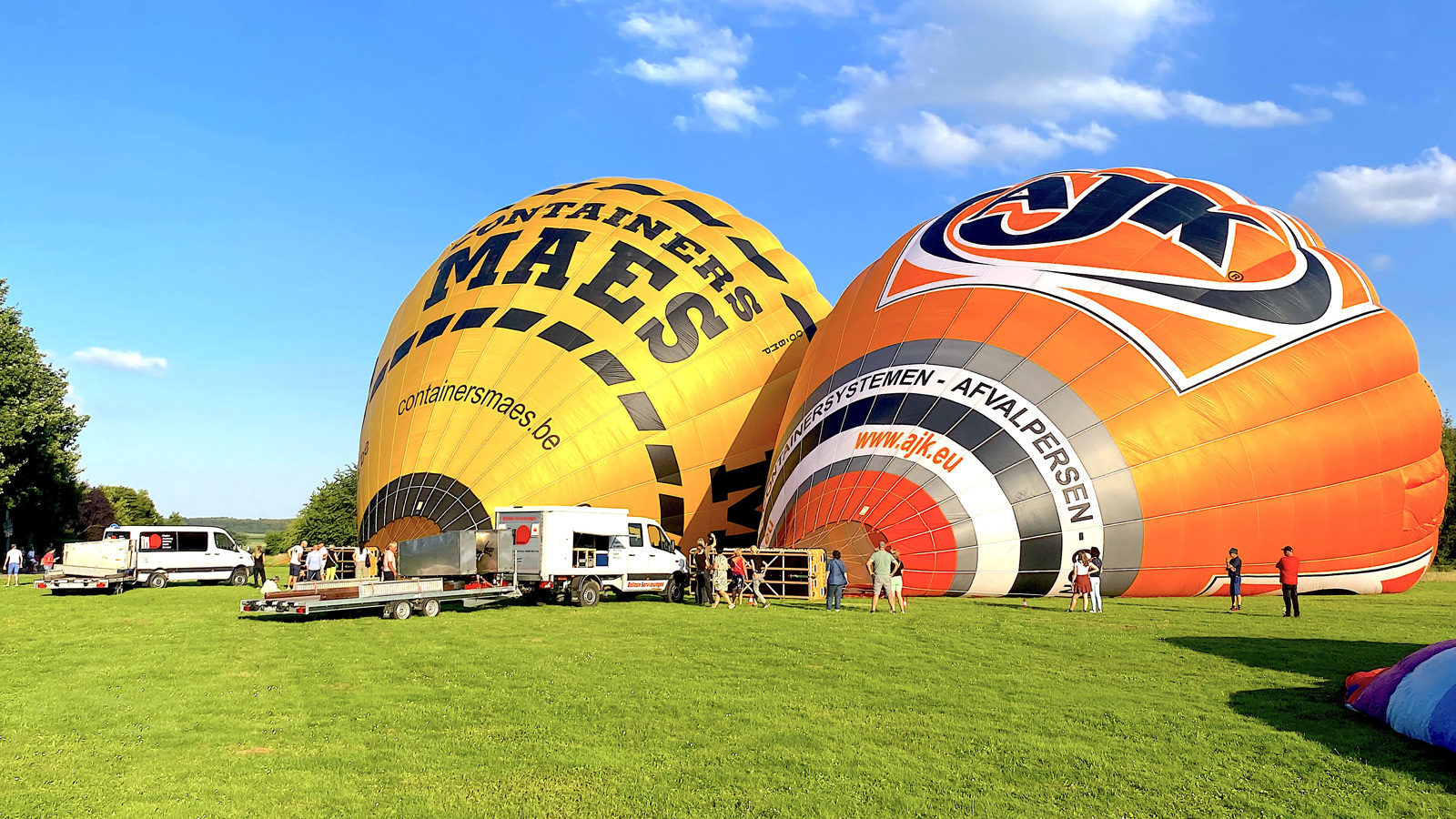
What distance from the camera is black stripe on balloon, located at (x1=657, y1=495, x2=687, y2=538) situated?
19406mm

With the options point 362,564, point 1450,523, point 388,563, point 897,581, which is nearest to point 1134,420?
point 897,581

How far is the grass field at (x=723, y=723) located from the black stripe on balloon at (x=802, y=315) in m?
10.4

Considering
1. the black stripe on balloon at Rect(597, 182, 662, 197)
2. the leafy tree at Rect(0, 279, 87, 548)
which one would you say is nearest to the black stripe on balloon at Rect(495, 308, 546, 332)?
the black stripe on balloon at Rect(597, 182, 662, 197)

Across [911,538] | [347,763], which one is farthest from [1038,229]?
[347,763]

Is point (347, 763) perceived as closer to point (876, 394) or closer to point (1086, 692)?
point (1086, 692)

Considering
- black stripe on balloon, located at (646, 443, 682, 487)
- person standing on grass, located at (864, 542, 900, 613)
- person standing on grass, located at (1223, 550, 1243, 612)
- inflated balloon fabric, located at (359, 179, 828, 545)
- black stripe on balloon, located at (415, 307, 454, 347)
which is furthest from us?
black stripe on balloon, located at (415, 307, 454, 347)

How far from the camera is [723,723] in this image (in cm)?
709

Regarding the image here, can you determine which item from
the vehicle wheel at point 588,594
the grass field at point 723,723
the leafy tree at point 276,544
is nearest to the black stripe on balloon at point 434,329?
the vehicle wheel at point 588,594

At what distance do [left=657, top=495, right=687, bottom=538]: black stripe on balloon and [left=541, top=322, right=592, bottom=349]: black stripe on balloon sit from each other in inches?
134

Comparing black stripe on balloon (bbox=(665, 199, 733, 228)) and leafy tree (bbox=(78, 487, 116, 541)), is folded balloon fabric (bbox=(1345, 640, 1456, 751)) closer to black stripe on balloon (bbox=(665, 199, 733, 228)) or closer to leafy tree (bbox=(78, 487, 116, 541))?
black stripe on balloon (bbox=(665, 199, 733, 228))

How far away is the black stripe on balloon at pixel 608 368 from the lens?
18.9 metres

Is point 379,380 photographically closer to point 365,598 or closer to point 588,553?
point 588,553

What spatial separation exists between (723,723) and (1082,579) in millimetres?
8367

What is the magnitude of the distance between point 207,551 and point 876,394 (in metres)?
18.3
